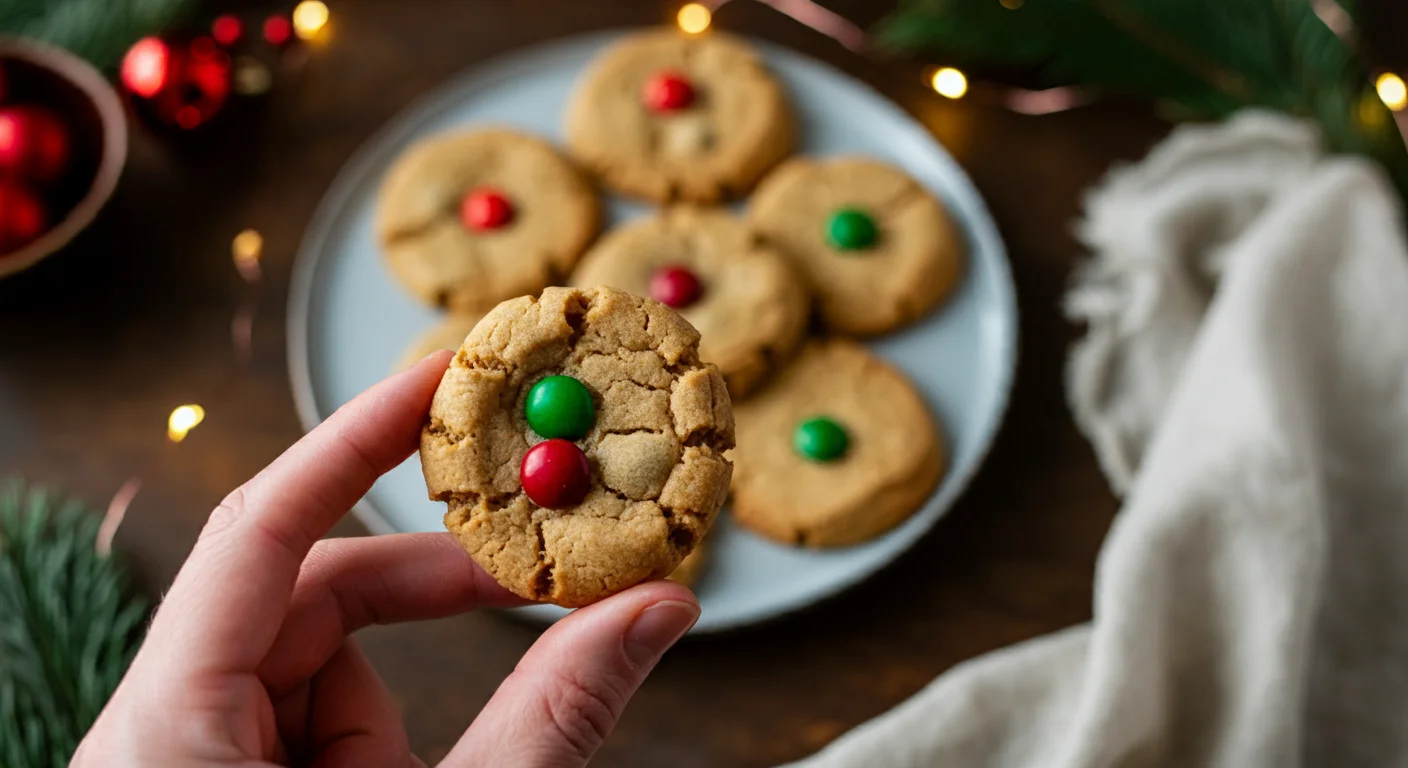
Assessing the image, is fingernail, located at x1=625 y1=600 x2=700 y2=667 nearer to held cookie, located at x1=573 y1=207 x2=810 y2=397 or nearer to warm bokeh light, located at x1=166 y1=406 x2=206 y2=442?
held cookie, located at x1=573 y1=207 x2=810 y2=397

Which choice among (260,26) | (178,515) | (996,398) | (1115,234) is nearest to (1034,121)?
(1115,234)

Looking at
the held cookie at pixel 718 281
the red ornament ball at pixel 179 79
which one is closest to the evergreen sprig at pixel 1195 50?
the held cookie at pixel 718 281

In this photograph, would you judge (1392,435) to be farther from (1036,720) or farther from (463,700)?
(463,700)

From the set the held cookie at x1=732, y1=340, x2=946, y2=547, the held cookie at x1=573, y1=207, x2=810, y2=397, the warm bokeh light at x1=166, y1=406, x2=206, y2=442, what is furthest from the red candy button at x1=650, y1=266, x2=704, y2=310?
the warm bokeh light at x1=166, y1=406, x2=206, y2=442

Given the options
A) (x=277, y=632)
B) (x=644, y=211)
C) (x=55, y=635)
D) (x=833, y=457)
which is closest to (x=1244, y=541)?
(x=833, y=457)

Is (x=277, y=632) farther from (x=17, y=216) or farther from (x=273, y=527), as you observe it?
(x=17, y=216)

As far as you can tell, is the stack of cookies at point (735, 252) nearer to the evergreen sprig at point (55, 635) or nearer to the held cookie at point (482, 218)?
the held cookie at point (482, 218)
